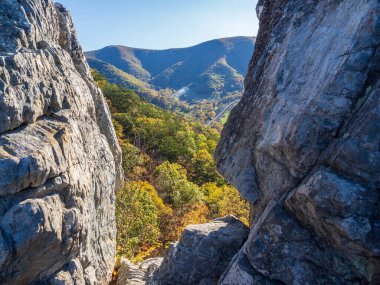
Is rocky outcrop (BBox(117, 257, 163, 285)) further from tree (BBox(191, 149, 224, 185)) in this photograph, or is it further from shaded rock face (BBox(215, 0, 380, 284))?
tree (BBox(191, 149, 224, 185))

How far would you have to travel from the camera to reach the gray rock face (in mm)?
10172

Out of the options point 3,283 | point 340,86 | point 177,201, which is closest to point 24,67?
point 3,283

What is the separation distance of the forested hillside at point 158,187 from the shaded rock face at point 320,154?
15.3 m

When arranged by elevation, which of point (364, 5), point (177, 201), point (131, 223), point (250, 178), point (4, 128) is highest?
point (364, 5)

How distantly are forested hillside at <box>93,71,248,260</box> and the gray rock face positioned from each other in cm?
1160

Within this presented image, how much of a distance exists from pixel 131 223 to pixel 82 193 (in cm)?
1494

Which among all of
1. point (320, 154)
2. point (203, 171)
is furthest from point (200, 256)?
point (203, 171)

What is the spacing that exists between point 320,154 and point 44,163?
6694mm

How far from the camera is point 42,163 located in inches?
340

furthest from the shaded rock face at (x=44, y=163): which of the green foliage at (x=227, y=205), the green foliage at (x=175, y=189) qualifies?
the green foliage at (x=175, y=189)

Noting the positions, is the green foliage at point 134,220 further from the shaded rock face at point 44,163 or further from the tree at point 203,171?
the tree at point 203,171

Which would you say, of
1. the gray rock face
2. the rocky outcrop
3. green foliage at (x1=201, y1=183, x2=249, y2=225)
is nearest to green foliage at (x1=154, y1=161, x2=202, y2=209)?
green foliage at (x1=201, y1=183, x2=249, y2=225)

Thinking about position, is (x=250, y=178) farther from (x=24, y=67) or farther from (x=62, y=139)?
(x=24, y=67)

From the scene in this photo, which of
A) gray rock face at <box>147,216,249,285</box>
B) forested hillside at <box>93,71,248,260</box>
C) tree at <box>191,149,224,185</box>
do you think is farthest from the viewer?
tree at <box>191,149,224,185</box>
